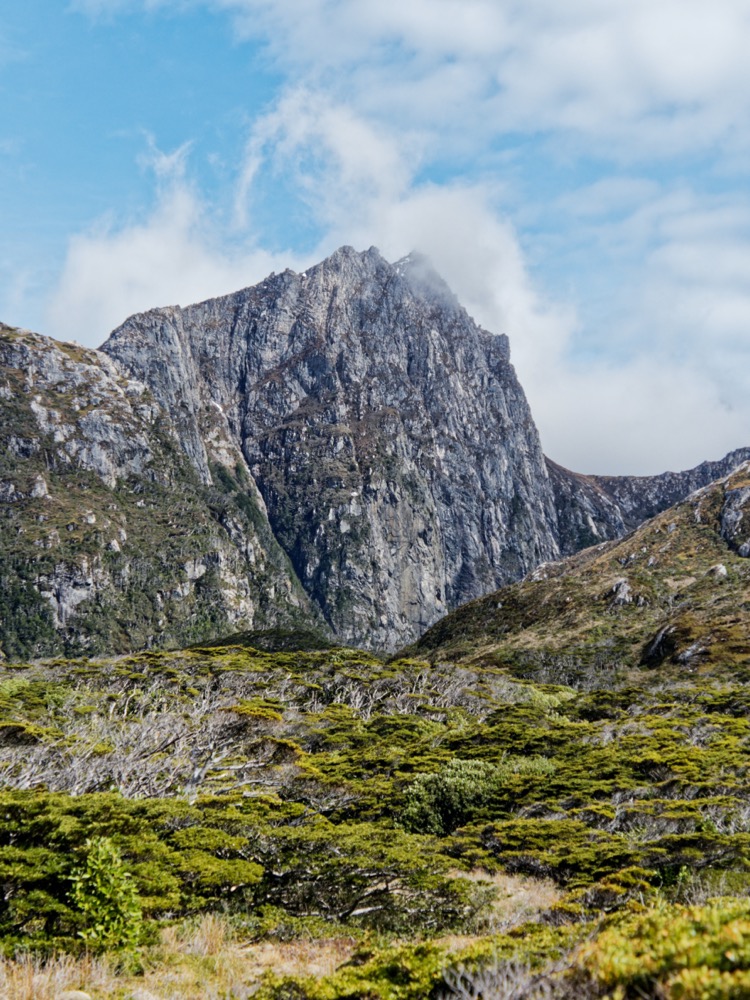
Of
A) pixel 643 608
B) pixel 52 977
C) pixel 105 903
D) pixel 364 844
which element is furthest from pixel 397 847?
pixel 643 608

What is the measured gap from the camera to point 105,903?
11133 millimetres

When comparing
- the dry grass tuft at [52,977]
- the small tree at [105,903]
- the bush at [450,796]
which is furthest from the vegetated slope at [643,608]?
the dry grass tuft at [52,977]

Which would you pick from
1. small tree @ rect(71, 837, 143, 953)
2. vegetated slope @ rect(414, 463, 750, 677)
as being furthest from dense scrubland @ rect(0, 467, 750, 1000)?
vegetated slope @ rect(414, 463, 750, 677)

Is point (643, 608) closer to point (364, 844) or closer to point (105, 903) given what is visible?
point (364, 844)

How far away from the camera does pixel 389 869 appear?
15242mm

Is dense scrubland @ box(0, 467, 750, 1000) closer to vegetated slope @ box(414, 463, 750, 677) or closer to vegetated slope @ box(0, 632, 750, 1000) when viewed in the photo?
vegetated slope @ box(0, 632, 750, 1000)

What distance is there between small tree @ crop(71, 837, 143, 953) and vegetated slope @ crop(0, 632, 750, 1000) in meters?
0.20

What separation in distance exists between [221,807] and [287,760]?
1093 cm

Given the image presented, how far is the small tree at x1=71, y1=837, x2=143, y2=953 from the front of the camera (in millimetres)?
10672

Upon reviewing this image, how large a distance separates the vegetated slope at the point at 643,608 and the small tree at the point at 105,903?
7911cm

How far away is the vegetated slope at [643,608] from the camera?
8812 cm

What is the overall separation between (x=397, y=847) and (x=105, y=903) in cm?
795

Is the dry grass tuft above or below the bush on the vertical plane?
above

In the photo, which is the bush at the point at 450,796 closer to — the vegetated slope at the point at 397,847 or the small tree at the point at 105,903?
the vegetated slope at the point at 397,847
